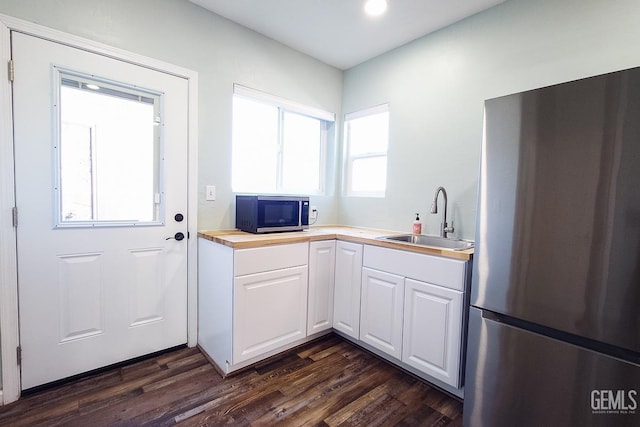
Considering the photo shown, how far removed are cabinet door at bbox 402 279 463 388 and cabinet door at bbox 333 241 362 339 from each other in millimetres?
425

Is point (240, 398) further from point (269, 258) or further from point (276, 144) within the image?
point (276, 144)

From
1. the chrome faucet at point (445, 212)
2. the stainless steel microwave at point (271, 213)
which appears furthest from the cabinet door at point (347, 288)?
the chrome faucet at point (445, 212)

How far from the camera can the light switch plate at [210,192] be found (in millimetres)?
2268

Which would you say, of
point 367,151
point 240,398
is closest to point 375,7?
point 367,151

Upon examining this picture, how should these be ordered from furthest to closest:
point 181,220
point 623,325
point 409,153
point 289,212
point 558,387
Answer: point 409,153
point 289,212
point 181,220
point 558,387
point 623,325

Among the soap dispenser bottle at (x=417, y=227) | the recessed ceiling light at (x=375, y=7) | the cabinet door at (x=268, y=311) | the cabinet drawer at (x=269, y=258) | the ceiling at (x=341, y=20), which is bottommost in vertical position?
the cabinet door at (x=268, y=311)

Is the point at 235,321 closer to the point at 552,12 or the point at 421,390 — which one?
the point at 421,390

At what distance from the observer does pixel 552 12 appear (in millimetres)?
1782

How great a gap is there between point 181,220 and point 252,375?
1195 millimetres

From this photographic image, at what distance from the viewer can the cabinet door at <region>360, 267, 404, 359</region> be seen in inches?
77.4

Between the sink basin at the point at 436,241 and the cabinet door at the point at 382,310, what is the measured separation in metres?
0.30

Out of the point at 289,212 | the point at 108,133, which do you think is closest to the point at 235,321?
the point at 289,212

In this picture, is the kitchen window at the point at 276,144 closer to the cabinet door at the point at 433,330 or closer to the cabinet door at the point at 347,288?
the cabinet door at the point at 347,288

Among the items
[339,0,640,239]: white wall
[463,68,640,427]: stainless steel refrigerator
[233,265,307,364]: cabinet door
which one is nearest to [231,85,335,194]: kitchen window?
[339,0,640,239]: white wall
